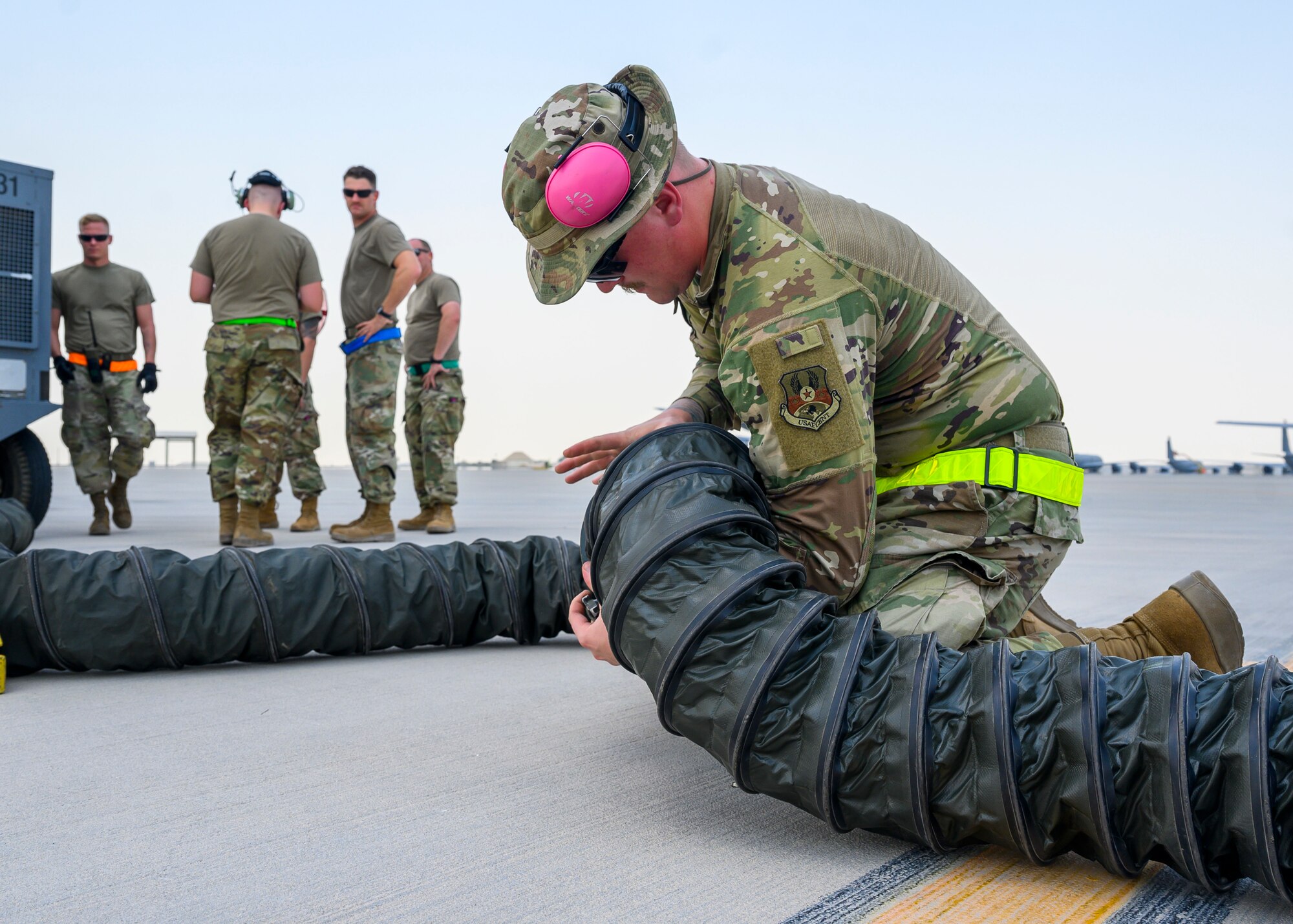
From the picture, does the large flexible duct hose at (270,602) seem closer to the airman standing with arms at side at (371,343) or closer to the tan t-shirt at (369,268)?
the airman standing with arms at side at (371,343)

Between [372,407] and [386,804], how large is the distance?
509 centimetres

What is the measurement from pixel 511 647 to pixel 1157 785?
2200mm

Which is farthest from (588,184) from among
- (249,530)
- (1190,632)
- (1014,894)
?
(249,530)

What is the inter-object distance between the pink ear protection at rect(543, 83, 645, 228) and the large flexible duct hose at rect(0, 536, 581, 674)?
1389 mm

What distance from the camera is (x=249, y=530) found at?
5637 millimetres

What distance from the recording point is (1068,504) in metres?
2.17

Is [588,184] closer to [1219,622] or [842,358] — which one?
[842,358]

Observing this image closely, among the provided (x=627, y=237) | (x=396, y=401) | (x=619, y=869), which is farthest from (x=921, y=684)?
(x=396, y=401)

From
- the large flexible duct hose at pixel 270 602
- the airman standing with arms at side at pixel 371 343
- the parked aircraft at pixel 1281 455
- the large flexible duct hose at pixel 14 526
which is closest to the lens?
the large flexible duct hose at pixel 270 602

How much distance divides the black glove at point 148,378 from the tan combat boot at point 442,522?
2314 millimetres

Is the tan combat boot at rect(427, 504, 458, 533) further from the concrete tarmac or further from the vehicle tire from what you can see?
the concrete tarmac

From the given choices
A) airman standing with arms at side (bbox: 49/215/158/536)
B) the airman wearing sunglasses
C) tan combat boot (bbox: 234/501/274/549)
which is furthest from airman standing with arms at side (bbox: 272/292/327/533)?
the airman wearing sunglasses

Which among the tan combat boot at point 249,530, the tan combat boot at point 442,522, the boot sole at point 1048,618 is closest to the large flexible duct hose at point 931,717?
the boot sole at point 1048,618

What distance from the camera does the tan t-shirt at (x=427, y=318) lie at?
7.03 metres
